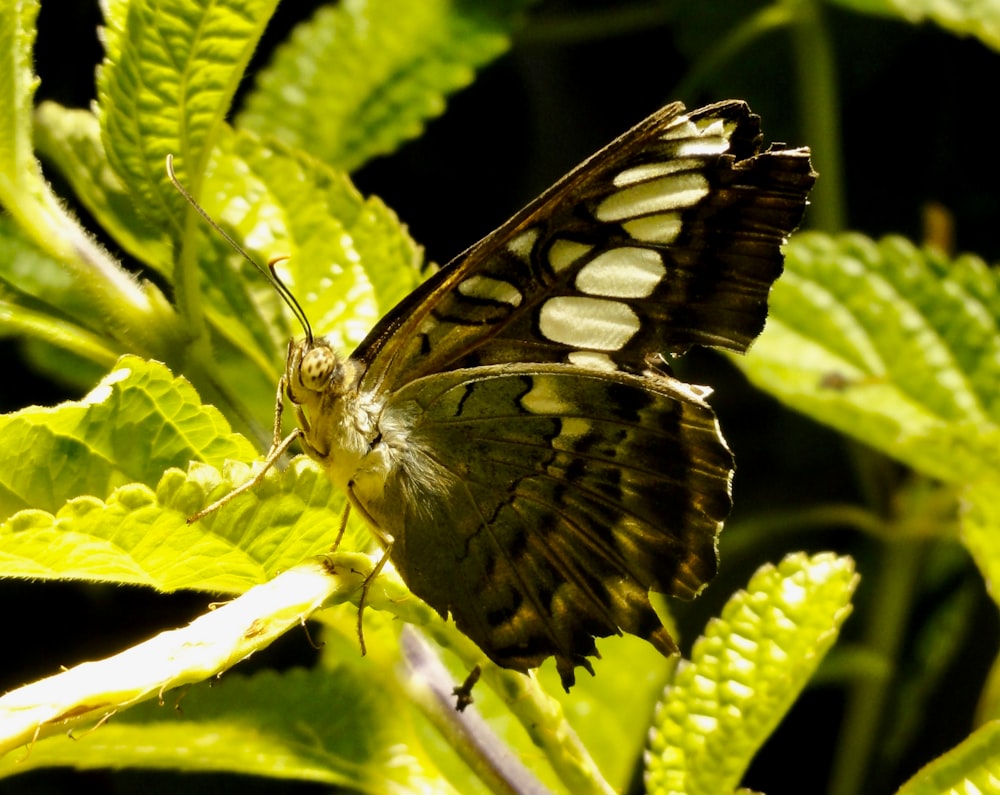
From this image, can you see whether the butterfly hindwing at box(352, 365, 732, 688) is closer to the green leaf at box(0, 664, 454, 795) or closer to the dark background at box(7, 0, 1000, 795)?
the green leaf at box(0, 664, 454, 795)

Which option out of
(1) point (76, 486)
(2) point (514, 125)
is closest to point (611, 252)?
(1) point (76, 486)

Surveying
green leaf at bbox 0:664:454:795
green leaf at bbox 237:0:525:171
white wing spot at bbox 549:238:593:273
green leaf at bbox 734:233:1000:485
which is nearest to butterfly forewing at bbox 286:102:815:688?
white wing spot at bbox 549:238:593:273

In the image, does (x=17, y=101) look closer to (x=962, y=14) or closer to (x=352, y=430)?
(x=352, y=430)

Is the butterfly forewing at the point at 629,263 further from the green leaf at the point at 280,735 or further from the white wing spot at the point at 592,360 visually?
the green leaf at the point at 280,735

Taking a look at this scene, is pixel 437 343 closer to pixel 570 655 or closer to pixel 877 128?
pixel 570 655

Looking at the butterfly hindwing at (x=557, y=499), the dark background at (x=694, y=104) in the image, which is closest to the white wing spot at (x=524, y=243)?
the butterfly hindwing at (x=557, y=499)

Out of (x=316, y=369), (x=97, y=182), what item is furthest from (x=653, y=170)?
(x=97, y=182)
